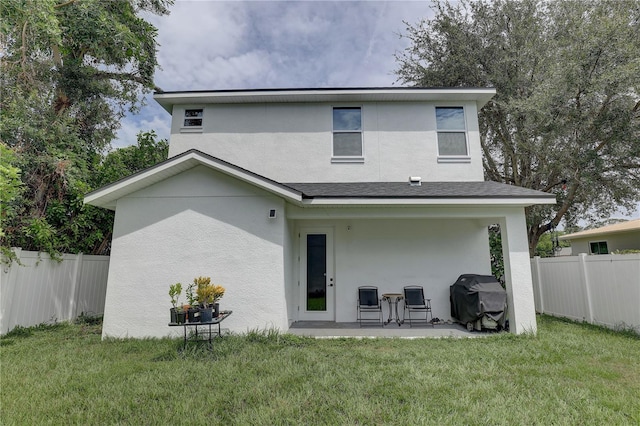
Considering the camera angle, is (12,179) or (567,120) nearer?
(12,179)

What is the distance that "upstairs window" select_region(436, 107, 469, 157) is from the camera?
8789 mm

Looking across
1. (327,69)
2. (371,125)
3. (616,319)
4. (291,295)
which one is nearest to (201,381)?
(291,295)

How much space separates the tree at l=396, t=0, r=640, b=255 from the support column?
16.9 feet

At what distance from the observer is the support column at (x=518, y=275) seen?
256 inches

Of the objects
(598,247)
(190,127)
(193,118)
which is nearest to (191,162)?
(190,127)

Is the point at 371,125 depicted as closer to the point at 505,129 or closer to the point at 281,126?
the point at 281,126

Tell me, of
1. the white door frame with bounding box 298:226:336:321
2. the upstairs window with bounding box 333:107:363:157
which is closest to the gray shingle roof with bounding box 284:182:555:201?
the upstairs window with bounding box 333:107:363:157

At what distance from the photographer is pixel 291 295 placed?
25.2 feet

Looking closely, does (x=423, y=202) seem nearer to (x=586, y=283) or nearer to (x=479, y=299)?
(x=479, y=299)

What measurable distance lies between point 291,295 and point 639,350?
21.9ft

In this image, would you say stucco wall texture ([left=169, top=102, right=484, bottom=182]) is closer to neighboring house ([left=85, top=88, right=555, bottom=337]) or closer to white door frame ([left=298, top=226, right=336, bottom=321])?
neighboring house ([left=85, top=88, right=555, bottom=337])

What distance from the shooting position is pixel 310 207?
699 cm

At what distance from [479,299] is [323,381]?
4.41 m

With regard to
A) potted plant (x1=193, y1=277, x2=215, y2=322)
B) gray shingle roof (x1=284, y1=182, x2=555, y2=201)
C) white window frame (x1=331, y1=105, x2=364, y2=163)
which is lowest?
potted plant (x1=193, y1=277, x2=215, y2=322)
